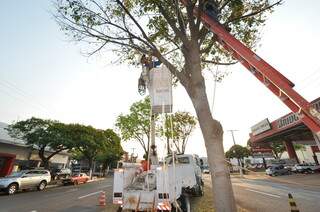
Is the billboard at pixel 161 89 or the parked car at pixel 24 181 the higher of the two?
the billboard at pixel 161 89

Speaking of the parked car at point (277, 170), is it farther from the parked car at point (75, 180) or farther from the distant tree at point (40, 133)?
the distant tree at point (40, 133)

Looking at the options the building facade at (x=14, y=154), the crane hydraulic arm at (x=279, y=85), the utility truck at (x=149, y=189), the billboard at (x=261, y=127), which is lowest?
the utility truck at (x=149, y=189)

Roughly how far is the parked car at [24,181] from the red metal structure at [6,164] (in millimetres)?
9239

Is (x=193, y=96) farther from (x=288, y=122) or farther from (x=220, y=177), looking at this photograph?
(x=288, y=122)

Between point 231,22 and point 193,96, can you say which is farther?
point 231,22

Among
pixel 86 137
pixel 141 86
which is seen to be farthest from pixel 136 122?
pixel 141 86

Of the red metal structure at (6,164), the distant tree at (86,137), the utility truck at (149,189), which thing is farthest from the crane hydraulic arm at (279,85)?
the red metal structure at (6,164)

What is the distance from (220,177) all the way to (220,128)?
114 centimetres

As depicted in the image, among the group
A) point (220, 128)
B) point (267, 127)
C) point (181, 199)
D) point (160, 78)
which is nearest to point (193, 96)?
point (220, 128)

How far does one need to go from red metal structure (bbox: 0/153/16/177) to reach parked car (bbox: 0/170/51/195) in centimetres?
924

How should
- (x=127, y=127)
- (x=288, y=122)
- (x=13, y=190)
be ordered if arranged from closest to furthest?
(x=13, y=190), (x=288, y=122), (x=127, y=127)

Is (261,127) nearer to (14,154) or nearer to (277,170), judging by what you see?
(277,170)

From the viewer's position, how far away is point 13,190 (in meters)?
17.8

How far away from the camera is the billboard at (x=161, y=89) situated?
23.5 feet
